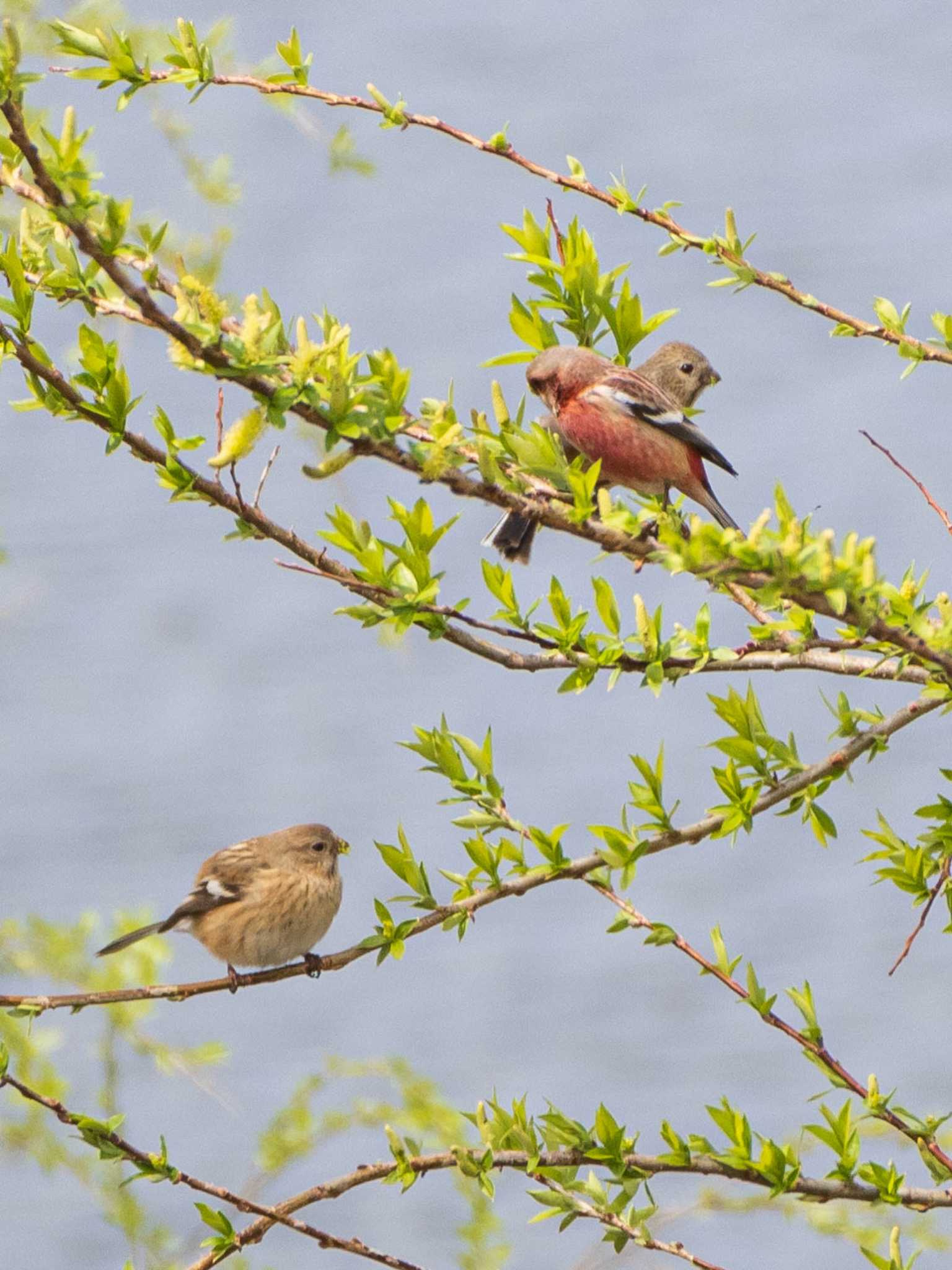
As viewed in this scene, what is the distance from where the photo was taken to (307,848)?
4980 millimetres

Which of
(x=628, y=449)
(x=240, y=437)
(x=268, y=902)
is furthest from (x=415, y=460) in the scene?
(x=268, y=902)

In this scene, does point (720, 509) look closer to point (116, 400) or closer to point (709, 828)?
point (709, 828)

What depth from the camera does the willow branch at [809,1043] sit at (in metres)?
2.46

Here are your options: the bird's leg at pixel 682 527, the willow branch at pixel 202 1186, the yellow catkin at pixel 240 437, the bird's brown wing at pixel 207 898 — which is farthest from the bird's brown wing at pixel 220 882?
the yellow catkin at pixel 240 437

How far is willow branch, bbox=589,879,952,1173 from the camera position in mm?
2459

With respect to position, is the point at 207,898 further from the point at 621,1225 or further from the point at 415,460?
the point at 415,460

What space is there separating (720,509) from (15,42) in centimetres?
287

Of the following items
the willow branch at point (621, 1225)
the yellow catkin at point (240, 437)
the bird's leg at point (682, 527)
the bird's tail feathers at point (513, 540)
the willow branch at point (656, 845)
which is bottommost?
the willow branch at point (621, 1225)

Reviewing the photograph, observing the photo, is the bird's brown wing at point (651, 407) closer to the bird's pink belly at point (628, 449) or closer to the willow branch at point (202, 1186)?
the bird's pink belly at point (628, 449)

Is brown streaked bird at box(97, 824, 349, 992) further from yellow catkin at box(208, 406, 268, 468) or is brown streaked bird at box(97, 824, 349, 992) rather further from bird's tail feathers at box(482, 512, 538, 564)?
yellow catkin at box(208, 406, 268, 468)

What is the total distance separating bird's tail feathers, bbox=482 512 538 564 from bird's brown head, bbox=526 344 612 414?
0.30 meters

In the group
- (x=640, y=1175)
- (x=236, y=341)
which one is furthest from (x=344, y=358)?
(x=640, y=1175)

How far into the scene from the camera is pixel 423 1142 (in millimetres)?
4824

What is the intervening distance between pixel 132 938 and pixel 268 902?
0.66 meters
